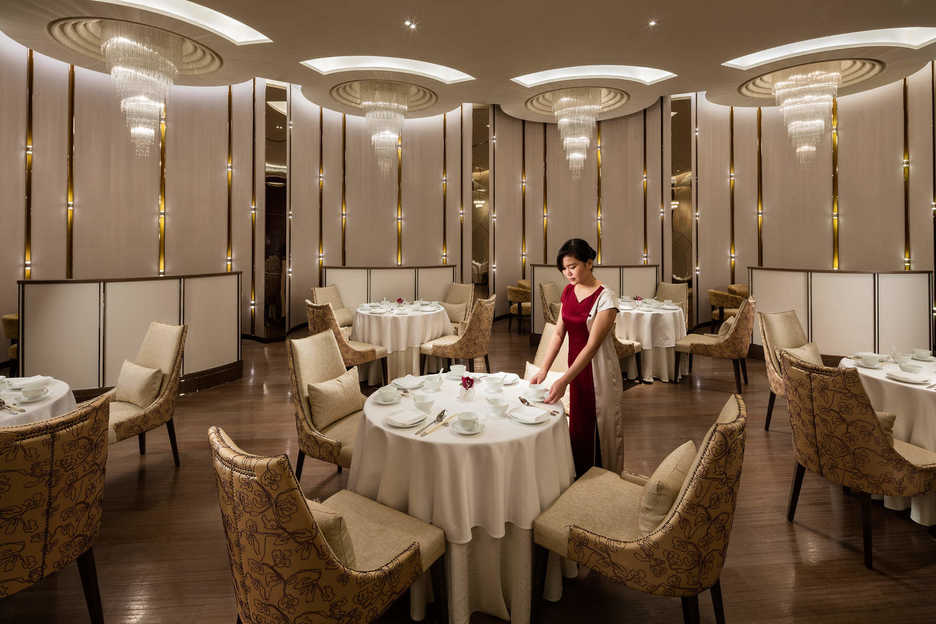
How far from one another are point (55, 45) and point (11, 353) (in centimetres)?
351

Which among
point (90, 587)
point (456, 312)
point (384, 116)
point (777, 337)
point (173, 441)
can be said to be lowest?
point (90, 587)

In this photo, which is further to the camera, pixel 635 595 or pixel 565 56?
pixel 565 56

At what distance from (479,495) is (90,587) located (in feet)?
5.42

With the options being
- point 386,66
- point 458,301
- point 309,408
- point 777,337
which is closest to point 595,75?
point 386,66

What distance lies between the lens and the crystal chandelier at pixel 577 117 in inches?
295

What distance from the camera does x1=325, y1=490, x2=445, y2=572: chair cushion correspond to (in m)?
1.77

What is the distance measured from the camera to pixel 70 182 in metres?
6.71

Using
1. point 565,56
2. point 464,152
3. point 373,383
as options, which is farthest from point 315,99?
point 373,383

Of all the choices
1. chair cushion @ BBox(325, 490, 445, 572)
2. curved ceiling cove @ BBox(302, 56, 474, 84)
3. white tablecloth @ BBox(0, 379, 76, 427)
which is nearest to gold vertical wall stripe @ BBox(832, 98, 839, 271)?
curved ceiling cove @ BBox(302, 56, 474, 84)

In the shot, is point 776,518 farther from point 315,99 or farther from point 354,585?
point 315,99

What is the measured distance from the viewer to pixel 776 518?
294 centimetres

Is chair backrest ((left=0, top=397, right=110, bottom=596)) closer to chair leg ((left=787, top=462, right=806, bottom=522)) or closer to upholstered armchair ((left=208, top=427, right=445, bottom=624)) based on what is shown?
upholstered armchair ((left=208, top=427, right=445, bottom=624))

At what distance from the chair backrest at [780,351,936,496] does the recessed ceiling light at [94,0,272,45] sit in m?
6.12

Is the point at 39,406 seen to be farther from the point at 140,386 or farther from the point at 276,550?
the point at 276,550
